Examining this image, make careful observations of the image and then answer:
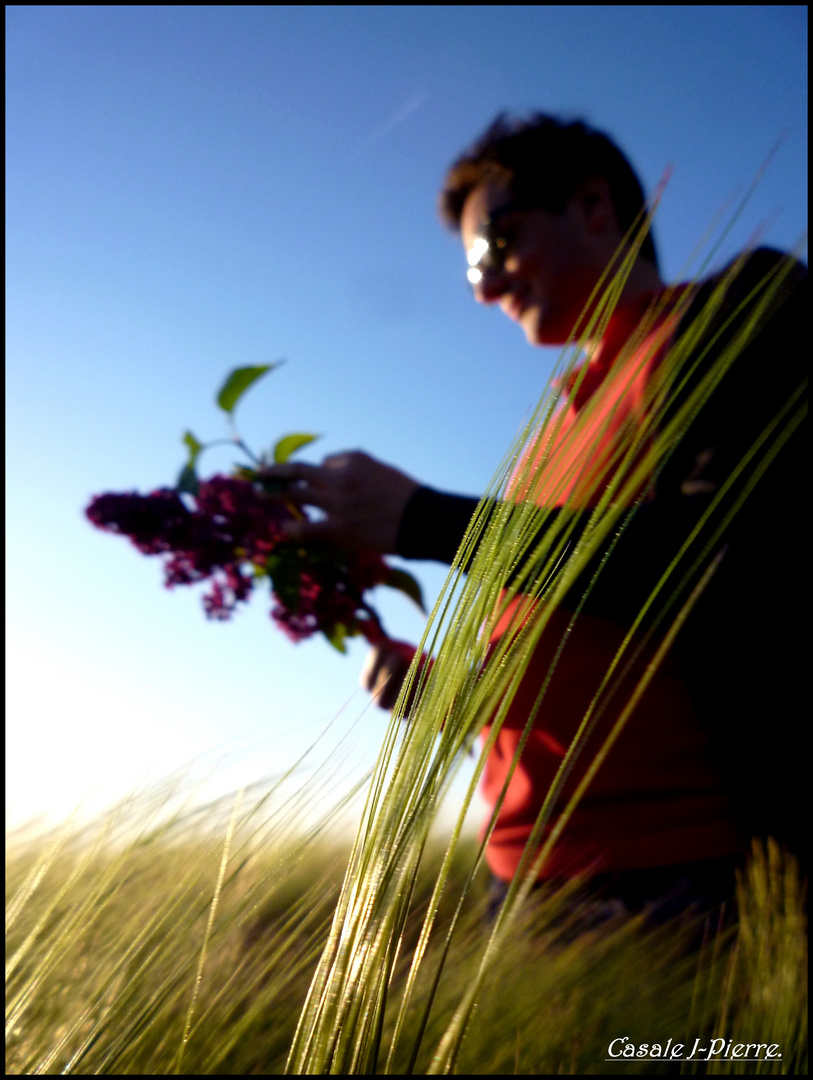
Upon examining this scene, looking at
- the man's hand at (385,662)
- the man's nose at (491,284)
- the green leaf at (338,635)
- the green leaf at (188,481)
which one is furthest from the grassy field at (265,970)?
the man's nose at (491,284)

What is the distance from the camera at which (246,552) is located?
829mm

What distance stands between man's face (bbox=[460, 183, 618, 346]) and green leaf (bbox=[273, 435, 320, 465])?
0.31 meters

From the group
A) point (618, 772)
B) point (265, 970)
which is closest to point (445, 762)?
point (265, 970)

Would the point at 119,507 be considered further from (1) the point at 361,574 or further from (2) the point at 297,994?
(2) the point at 297,994

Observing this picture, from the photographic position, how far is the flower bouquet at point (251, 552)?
2.57ft

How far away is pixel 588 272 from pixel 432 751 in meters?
0.79

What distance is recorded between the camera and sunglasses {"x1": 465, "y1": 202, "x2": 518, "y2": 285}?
34.1 inches

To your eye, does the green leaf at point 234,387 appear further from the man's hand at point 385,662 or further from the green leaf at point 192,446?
the man's hand at point 385,662

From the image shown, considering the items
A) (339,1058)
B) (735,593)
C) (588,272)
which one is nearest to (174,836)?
(339,1058)

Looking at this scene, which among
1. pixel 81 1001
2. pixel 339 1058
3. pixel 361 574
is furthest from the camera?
pixel 361 574

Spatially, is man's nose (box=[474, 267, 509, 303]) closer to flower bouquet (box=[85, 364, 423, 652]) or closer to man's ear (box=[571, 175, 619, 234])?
man's ear (box=[571, 175, 619, 234])

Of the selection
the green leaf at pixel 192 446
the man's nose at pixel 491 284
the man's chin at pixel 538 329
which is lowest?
the green leaf at pixel 192 446

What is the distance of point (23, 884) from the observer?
360mm

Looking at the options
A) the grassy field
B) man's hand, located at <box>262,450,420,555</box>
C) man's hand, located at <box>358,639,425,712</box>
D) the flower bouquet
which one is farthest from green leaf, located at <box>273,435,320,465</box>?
the grassy field
